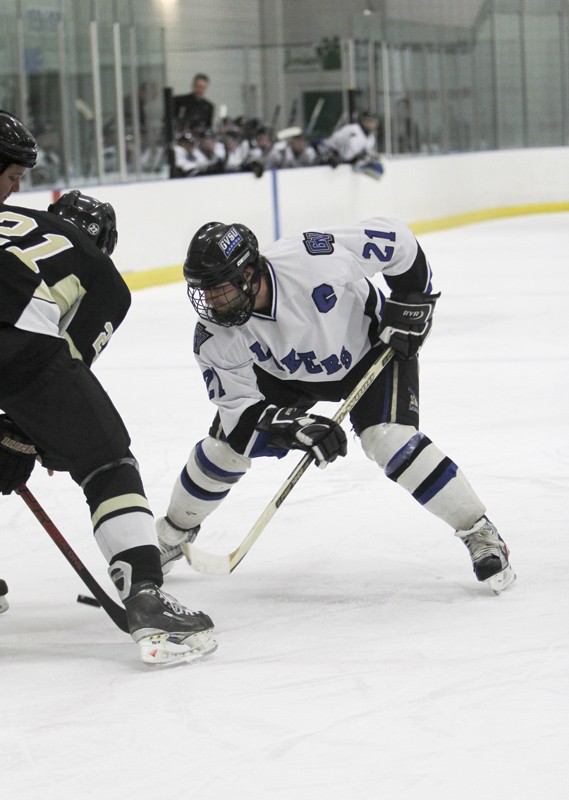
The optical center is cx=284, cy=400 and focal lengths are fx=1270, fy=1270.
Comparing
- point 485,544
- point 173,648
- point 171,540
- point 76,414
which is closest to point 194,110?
point 171,540

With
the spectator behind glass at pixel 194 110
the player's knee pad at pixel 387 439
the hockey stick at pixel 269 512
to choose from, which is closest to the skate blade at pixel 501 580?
the player's knee pad at pixel 387 439

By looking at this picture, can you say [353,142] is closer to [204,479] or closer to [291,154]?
Result: [291,154]

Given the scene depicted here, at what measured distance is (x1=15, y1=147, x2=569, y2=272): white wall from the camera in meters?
8.78

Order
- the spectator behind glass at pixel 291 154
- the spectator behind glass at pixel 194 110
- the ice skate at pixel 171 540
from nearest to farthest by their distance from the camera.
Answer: the ice skate at pixel 171 540
the spectator behind glass at pixel 194 110
the spectator behind glass at pixel 291 154

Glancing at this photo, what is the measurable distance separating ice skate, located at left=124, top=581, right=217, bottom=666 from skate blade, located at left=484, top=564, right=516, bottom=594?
62 cm

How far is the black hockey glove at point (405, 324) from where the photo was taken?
8.48 ft

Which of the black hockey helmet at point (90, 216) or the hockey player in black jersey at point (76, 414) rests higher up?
the black hockey helmet at point (90, 216)

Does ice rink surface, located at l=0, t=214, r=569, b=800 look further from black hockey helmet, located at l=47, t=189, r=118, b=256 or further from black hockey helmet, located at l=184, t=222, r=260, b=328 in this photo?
black hockey helmet, located at l=47, t=189, r=118, b=256

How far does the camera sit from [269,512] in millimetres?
2570

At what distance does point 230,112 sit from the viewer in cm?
1234

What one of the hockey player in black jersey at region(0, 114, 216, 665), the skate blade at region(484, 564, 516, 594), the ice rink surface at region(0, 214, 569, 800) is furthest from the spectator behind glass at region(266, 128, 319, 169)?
the hockey player in black jersey at region(0, 114, 216, 665)

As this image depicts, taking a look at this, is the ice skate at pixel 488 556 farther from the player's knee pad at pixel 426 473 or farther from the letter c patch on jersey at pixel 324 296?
the letter c patch on jersey at pixel 324 296

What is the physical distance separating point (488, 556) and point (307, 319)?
0.59m

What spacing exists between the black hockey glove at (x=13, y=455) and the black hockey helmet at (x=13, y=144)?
1.53 ft
